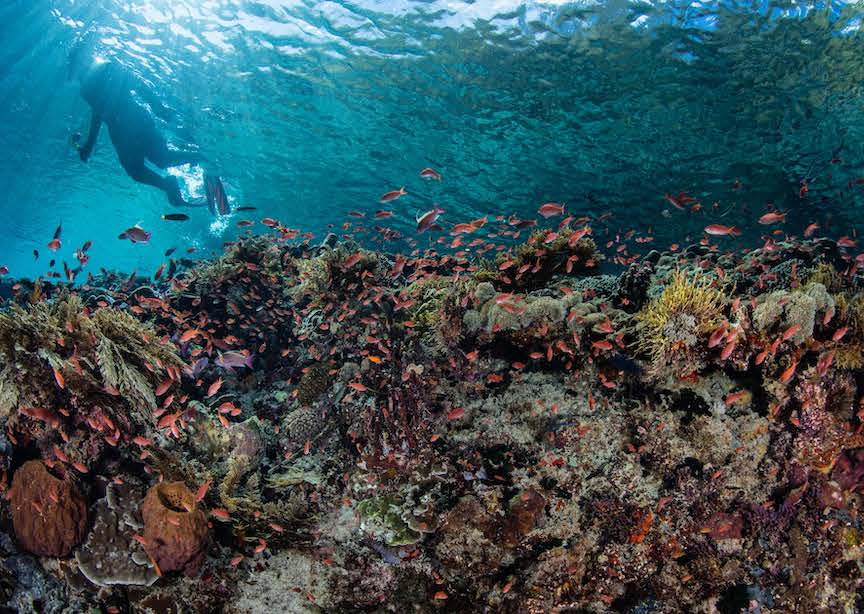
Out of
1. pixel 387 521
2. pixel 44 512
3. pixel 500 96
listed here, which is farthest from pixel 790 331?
pixel 500 96

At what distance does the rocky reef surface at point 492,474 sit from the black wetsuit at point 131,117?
1647 centimetres

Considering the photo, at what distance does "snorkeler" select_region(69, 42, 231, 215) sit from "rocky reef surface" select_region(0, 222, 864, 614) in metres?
13.4

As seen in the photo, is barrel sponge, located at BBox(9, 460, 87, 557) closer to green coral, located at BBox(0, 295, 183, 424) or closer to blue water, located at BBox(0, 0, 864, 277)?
green coral, located at BBox(0, 295, 183, 424)

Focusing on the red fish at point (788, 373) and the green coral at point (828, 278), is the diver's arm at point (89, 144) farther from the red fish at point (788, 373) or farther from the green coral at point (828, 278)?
the green coral at point (828, 278)

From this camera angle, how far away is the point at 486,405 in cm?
523

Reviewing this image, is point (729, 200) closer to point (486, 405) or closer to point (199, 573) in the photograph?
point (486, 405)

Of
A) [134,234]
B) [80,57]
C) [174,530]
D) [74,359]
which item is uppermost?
[80,57]

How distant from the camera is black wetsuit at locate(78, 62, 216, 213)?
712 inches

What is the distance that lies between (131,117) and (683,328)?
2500cm

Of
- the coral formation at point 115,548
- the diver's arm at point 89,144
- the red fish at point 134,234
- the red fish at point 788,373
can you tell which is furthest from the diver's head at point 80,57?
the red fish at point 788,373

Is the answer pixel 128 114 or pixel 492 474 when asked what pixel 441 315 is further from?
pixel 128 114

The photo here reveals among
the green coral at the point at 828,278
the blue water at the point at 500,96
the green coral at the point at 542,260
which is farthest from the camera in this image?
the blue water at the point at 500,96

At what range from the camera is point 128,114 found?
63.1 feet

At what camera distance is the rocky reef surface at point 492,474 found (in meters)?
4.12
